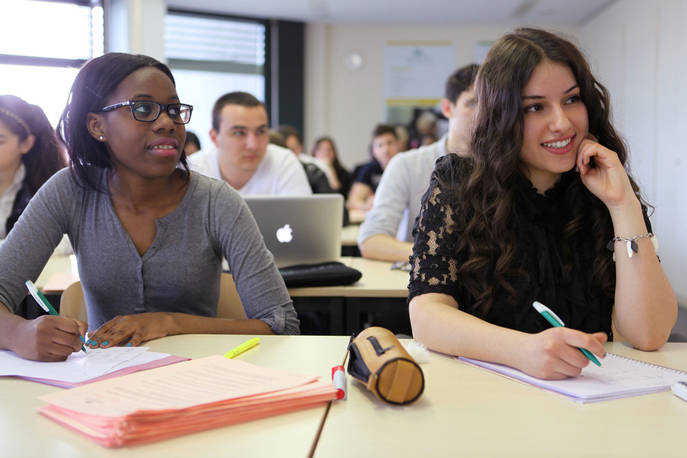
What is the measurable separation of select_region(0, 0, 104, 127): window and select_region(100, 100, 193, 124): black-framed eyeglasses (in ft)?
13.0

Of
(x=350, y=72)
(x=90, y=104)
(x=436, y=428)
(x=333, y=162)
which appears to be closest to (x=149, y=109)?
(x=90, y=104)

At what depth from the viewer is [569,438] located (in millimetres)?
890

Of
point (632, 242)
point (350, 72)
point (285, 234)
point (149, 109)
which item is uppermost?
point (350, 72)

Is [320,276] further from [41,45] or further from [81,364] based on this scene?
[41,45]

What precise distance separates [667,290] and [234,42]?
7360 mm

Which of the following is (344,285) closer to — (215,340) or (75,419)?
(215,340)

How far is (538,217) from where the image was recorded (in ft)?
5.10

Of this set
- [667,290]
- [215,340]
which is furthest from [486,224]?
[215,340]

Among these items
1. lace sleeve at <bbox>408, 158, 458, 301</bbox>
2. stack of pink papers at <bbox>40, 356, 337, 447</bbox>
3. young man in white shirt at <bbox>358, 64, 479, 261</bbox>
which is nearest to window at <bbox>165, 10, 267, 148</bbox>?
young man in white shirt at <bbox>358, 64, 479, 261</bbox>

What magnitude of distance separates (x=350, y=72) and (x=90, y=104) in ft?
23.9

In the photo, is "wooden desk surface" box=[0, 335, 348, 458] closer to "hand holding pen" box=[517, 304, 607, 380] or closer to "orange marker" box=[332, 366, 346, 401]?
"orange marker" box=[332, 366, 346, 401]

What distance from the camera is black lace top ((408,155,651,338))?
4.84 ft

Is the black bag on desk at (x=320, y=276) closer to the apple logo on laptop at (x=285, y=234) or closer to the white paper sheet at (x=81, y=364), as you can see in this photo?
the apple logo on laptop at (x=285, y=234)

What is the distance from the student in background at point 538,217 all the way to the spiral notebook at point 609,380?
0.18 meters
